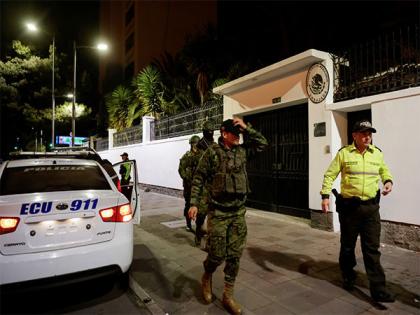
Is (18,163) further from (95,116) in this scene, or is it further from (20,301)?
(95,116)

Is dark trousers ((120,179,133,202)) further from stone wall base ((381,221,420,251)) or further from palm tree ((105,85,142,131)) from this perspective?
palm tree ((105,85,142,131))

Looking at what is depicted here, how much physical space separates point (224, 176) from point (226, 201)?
10.1 inches

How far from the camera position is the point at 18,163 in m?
3.95

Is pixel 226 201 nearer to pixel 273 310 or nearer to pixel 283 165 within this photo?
pixel 273 310

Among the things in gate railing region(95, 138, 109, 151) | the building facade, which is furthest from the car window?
the building facade

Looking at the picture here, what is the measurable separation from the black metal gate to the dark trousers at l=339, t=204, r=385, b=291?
3472mm

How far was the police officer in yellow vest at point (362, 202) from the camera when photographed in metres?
3.41

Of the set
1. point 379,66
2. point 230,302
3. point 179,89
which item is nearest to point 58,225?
point 230,302

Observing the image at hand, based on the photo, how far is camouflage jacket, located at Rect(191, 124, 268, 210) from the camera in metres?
3.25

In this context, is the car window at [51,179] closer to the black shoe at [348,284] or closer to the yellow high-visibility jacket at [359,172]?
the yellow high-visibility jacket at [359,172]

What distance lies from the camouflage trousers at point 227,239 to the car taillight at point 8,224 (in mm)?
1883

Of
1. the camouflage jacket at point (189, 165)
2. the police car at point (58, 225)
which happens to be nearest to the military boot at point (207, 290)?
the police car at point (58, 225)

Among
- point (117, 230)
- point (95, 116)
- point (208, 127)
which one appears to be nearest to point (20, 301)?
point (117, 230)

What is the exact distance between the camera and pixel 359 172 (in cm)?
352
